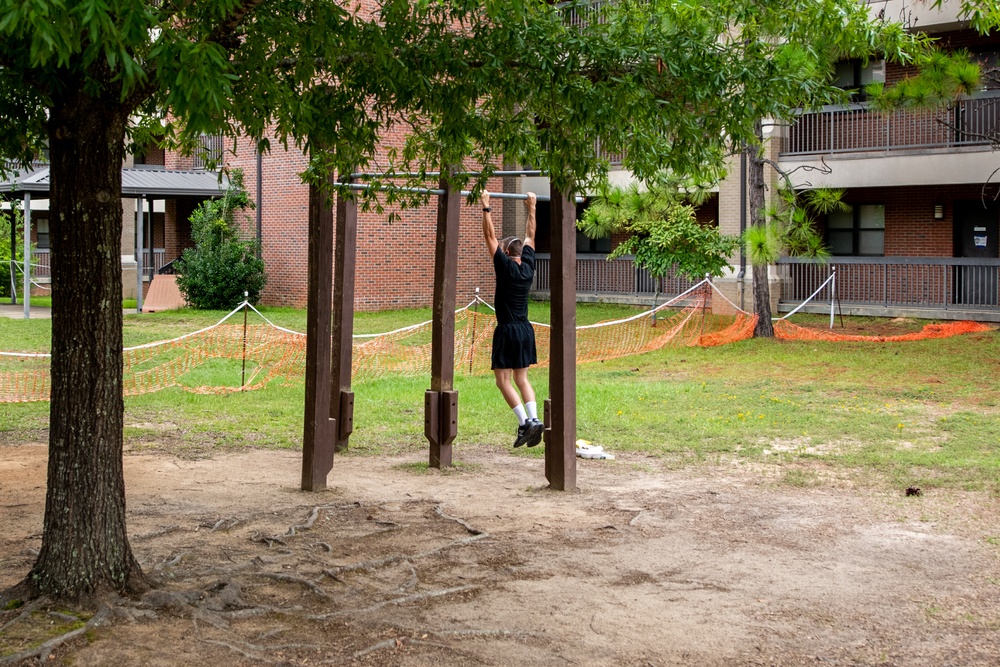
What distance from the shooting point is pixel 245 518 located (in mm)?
7223

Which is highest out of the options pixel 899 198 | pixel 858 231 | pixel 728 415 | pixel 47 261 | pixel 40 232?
pixel 899 198

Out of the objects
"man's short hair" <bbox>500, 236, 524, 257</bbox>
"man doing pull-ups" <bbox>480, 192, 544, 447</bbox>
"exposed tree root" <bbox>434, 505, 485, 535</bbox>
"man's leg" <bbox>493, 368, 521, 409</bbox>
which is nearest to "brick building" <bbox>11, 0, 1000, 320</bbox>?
"man's short hair" <bbox>500, 236, 524, 257</bbox>

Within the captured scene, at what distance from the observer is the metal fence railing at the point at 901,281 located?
2402cm

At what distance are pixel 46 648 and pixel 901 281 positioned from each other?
23.6 m

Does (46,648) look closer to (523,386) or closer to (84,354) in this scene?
(84,354)

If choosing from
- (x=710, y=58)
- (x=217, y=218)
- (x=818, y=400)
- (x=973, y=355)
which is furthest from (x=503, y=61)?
(x=217, y=218)

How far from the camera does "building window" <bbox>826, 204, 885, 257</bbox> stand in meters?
26.7

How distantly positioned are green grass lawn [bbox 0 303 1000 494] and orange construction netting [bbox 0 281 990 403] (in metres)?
0.53

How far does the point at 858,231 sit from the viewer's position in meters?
27.0

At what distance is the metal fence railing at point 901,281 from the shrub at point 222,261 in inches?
512

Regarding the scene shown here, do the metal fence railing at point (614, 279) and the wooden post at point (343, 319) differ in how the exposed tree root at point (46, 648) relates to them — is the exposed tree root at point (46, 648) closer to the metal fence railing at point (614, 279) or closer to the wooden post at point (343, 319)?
the wooden post at point (343, 319)

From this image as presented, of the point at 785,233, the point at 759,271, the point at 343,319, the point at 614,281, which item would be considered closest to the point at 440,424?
the point at 343,319

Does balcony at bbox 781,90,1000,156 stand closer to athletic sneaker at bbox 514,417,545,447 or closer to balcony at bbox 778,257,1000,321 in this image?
balcony at bbox 778,257,1000,321

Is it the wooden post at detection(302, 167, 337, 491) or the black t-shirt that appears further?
the black t-shirt
